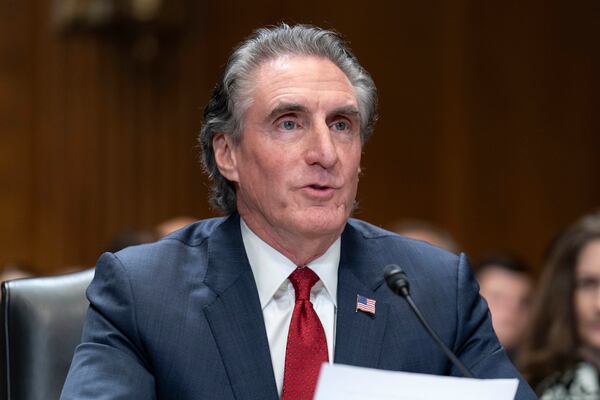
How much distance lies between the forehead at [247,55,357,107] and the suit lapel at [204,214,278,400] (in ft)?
1.11

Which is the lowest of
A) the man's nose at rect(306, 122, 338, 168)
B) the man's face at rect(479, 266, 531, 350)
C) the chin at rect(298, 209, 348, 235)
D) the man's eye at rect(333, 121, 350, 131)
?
the man's face at rect(479, 266, 531, 350)

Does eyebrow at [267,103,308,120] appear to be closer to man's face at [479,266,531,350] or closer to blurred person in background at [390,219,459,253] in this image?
man's face at [479,266,531,350]

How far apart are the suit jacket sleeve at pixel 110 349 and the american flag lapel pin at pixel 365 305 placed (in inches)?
18.0

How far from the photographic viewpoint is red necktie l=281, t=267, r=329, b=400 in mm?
2355

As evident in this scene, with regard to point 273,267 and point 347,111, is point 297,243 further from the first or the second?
point 347,111

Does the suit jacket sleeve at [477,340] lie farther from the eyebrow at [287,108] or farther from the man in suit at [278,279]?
the eyebrow at [287,108]

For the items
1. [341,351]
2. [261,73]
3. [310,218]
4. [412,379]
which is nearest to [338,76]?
[261,73]

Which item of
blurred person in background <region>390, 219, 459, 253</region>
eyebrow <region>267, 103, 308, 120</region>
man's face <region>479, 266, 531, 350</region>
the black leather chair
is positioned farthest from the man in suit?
blurred person in background <region>390, 219, 459, 253</region>

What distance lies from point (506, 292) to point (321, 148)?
2.91m

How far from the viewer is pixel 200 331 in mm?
2377

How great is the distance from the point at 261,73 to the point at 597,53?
178 inches

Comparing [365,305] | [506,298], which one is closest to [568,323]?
[506,298]

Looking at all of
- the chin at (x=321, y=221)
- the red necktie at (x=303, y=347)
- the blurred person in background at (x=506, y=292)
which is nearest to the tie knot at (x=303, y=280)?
the red necktie at (x=303, y=347)

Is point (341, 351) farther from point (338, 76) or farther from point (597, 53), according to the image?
point (597, 53)
